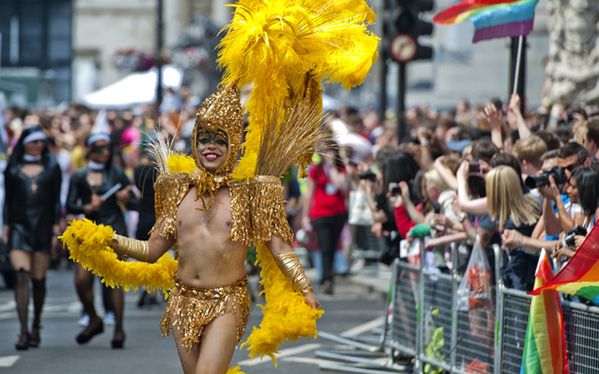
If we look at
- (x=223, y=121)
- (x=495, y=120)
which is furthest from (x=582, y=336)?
(x=495, y=120)

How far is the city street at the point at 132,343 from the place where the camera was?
1211 cm

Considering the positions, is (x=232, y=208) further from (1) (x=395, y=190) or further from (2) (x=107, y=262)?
(1) (x=395, y=190)

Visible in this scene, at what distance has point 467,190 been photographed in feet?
37.4

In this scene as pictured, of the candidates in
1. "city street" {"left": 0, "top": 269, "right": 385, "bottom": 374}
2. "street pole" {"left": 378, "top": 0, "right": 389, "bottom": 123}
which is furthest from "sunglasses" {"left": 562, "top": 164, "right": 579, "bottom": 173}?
"street pole" {"left": 378, "top": 0, "right": 389, "bottom": 123}

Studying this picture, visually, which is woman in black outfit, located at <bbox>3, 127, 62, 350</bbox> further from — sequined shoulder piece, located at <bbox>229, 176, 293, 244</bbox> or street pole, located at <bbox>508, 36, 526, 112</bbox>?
sequined shoulder piece, located at <bbox>229, 176, 293, 244</bbox>

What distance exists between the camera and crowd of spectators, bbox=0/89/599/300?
32.4ft

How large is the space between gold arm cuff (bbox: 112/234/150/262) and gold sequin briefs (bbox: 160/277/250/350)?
28cm

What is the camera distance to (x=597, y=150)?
1092 cm

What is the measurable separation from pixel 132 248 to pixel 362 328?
21.8 feet

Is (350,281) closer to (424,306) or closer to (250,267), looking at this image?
(250,267)

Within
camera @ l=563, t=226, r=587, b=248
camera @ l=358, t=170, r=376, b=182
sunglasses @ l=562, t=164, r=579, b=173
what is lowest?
camera @ l=563, t=226, r=587, b=248

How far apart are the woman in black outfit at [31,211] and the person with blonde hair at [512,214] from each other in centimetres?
455

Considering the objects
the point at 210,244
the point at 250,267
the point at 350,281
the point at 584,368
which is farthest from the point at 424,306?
the point at 350,281

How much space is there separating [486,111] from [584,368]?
150 inches
